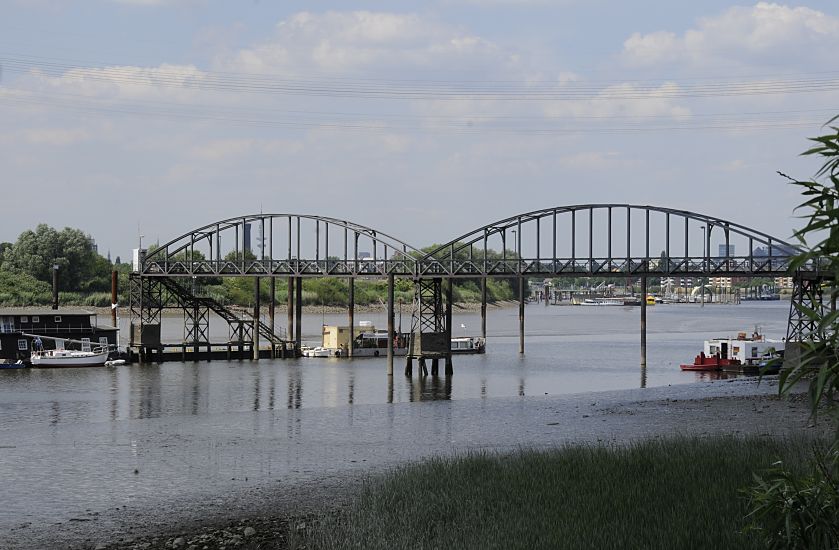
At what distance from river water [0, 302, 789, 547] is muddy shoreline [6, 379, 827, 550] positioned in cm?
60

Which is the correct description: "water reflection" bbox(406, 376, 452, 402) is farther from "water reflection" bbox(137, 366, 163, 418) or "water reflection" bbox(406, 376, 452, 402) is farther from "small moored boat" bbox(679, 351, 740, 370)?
"small moored boat" bbox(679, 351, 740, 370)

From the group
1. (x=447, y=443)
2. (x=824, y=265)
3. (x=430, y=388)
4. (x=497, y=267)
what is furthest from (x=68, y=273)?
(x=824, y=265)

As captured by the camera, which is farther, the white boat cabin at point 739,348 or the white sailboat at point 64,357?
the white sailboat at point 64,357

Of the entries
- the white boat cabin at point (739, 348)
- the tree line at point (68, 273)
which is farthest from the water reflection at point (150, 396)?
the tree line at point (68, 273)

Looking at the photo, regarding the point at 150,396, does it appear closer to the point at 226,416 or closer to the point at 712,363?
the point at 226,416

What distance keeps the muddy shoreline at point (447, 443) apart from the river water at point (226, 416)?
23.6 inches

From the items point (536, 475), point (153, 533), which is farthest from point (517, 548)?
point (153, 533)

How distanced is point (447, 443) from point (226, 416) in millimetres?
16772

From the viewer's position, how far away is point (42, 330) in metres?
87.4

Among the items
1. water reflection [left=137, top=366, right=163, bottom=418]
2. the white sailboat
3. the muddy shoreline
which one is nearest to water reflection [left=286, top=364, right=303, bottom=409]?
the muddy shoreline

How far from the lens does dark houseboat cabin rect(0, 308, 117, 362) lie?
85.3 metres

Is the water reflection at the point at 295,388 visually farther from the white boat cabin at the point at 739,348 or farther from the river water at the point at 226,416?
the white boat cabin at the point at 739,348

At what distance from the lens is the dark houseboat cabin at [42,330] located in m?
85.3

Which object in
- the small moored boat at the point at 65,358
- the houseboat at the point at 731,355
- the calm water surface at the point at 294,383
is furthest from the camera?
the small moored boat at the point at 65,358
